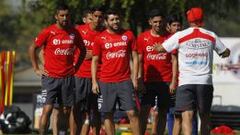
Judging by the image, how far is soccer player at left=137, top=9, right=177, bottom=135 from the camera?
51.3 feet

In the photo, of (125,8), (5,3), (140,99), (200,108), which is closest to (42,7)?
(125,8)

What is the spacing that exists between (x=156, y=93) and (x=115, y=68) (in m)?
1.46

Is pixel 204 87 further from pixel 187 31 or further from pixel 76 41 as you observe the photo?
pixel 76 41

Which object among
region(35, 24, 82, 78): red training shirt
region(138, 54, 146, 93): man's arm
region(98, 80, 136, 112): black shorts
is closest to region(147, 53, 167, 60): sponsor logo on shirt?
region(138, 54, 146, 93): man's arm

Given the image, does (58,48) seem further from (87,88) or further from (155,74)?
(155,74)

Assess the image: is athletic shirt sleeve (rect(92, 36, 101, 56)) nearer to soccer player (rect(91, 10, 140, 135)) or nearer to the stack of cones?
soccer player (rect(91, 10, 140, 135))

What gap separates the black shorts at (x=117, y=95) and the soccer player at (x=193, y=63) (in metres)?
A: 0.91

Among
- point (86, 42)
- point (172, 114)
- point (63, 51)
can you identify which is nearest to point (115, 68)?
point (63, 51)

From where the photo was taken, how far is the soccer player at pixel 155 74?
15625mm

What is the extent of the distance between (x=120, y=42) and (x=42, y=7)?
12.8m

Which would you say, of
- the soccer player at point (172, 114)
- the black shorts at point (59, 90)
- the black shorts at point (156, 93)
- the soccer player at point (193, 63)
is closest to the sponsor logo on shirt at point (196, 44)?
the soccer player at point (193, 63)

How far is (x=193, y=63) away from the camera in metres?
13.8

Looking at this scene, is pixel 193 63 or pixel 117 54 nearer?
pixel 193 63

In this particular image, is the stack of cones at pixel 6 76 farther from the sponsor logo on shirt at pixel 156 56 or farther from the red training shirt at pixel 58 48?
the sponsor logo on shirt at pixel 156 56
